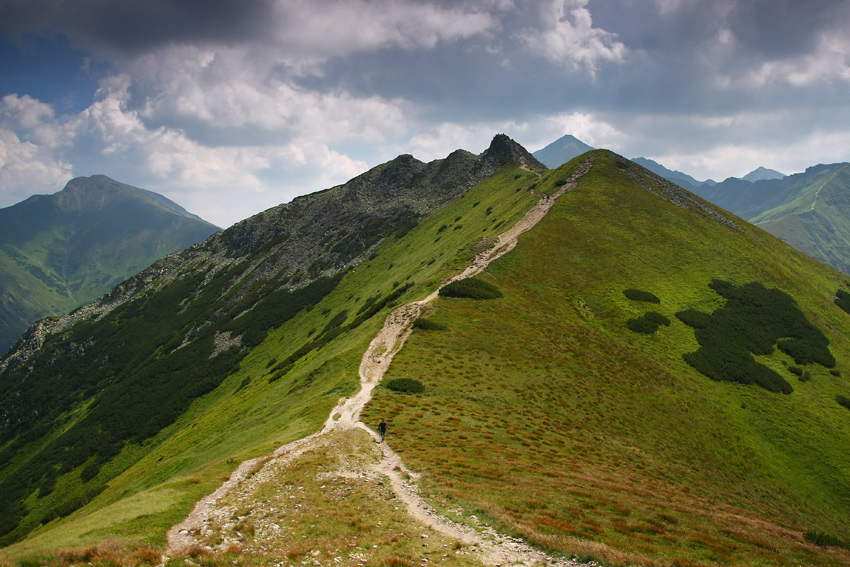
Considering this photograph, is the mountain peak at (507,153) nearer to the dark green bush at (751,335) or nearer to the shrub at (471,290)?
the dark green bush at (751,335)

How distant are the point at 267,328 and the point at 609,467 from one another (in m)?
112

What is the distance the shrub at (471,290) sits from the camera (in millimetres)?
55406

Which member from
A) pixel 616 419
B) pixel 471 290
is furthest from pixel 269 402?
pixel 616 419

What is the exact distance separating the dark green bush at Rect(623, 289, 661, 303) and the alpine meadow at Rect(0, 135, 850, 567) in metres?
0.46

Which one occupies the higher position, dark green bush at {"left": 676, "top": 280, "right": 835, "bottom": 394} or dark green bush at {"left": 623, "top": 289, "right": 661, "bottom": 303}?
dark green bush at {"left": 623, "top": 289, "right": 661, "bottom": 303}

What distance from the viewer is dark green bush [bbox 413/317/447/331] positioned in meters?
48.5

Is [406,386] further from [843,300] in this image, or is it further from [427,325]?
[843,300]

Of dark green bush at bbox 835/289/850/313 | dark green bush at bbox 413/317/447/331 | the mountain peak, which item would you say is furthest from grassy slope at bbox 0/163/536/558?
dark green bush at bbox 835/289/850/313

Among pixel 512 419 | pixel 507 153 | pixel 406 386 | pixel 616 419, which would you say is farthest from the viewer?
pixel 507 153

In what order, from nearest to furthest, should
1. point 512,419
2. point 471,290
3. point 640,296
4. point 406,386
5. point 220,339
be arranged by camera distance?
point 512,419 → point 406,386 → point 471,290 → point 640,296 → point 220,339

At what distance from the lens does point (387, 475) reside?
23016mm

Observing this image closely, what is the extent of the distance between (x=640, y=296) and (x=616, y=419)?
29984mm

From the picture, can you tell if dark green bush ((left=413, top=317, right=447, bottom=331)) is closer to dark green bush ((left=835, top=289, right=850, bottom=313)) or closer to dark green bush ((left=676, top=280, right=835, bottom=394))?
dark green bush ((left=676, top=280, right=835, bottom=394))

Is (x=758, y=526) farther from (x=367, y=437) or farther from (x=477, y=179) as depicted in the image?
(x=477, y=179)
